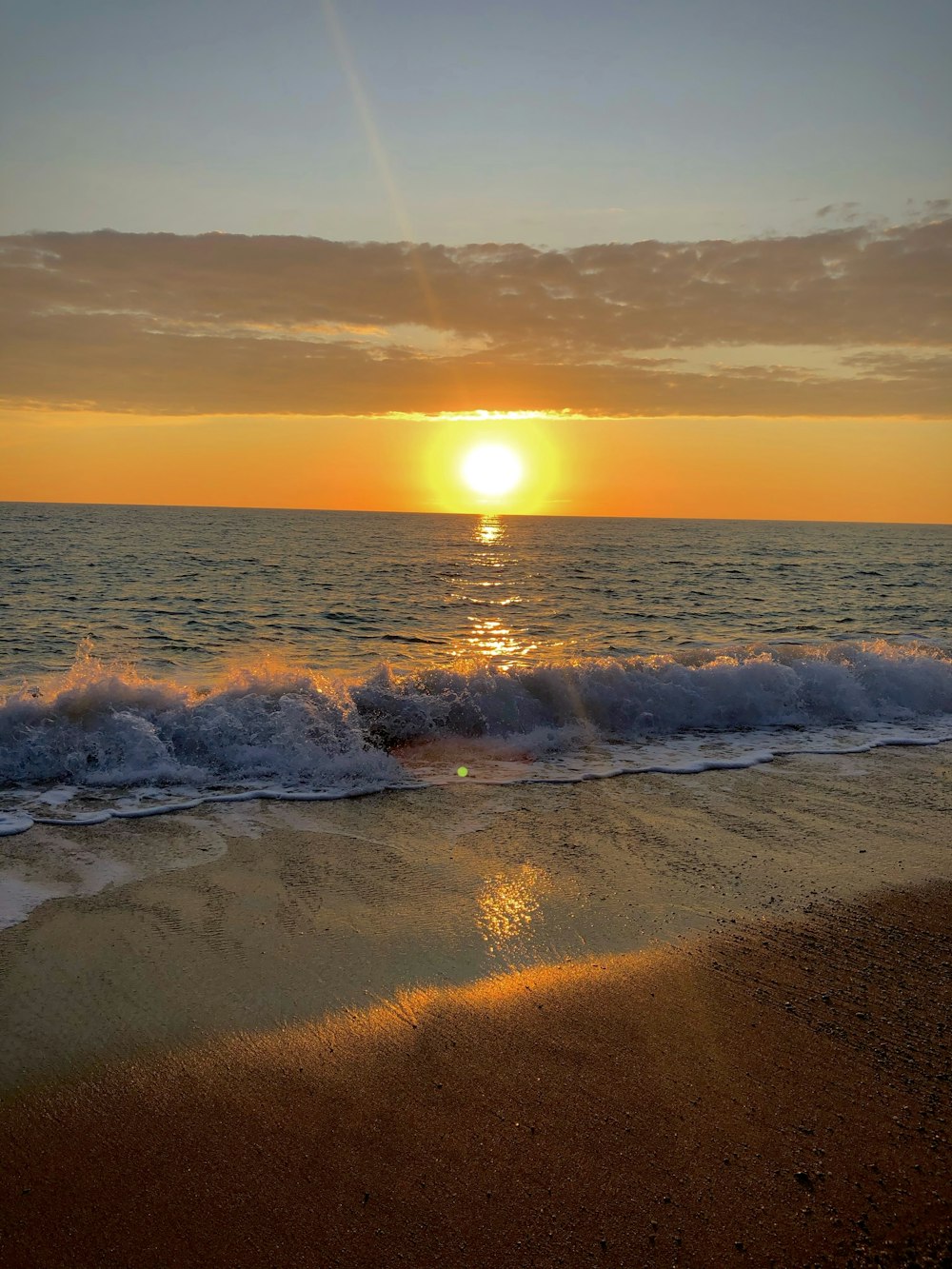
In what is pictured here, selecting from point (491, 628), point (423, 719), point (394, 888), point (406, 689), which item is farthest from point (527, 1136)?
point (491, 628)

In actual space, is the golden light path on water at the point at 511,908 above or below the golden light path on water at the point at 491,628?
below

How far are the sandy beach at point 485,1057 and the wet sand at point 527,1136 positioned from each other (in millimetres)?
12

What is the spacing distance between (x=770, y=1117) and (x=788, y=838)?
3711 millimetres

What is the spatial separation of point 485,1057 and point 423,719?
6934 millimetres

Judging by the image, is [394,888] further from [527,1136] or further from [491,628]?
[491,628]

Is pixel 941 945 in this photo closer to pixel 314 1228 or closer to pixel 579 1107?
pixel 579 1107

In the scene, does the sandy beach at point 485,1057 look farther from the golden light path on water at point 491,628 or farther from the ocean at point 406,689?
the golden light path on water at point 491,628

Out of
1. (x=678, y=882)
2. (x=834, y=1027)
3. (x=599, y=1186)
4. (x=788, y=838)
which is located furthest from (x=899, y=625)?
(x=599, y=1186)

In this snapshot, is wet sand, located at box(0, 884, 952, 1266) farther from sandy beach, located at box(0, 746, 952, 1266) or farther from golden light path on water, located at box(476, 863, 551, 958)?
golden light path on water, located at box(476, 863, 551, 958)

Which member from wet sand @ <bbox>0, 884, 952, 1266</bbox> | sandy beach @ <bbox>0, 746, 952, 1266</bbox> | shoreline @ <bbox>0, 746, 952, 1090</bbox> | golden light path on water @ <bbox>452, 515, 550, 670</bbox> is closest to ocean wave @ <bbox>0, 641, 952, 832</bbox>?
shoreline @ <bbox>0, 746, 952, 1090</bbox>

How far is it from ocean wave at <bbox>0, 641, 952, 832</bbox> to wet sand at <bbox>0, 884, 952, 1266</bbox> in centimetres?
415

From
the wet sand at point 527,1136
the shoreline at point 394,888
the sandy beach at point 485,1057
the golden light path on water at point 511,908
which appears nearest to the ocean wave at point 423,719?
the shoreline at point 394,888

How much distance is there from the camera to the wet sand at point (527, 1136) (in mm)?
2877

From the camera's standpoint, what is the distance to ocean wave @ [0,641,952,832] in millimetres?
8555
